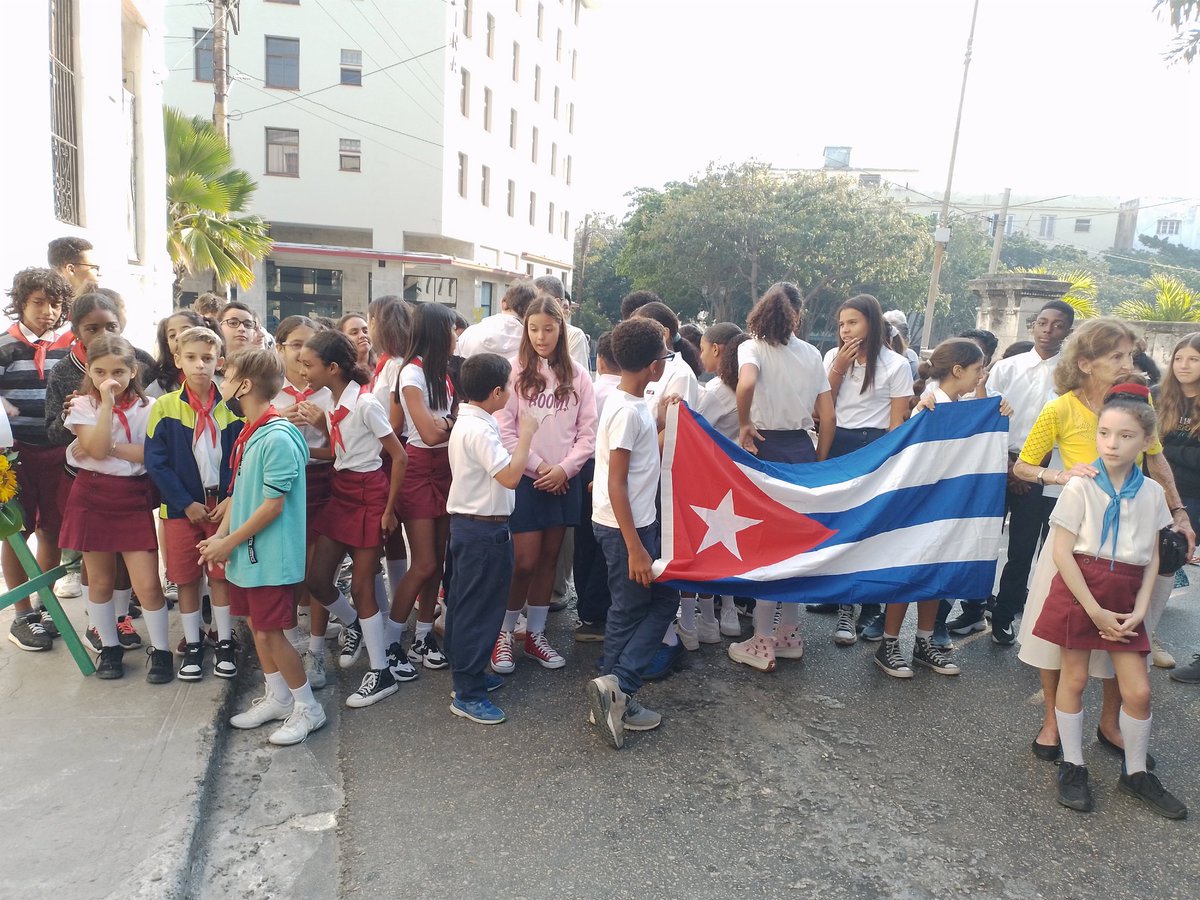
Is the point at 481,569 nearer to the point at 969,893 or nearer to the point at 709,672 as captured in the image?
the point at 709,672

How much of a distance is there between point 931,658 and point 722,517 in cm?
153

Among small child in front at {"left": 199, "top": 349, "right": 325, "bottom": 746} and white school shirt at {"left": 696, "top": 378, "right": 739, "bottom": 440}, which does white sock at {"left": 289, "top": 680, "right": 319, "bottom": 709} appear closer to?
small child in front at {"left": 199, "top": 349, "right": 325, "bottom": 746}

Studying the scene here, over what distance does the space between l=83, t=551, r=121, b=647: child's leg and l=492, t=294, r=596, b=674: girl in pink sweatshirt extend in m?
1.83

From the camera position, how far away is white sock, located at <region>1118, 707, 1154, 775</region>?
334 centimetres

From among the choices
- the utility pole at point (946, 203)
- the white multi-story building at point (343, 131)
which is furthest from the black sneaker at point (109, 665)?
the white multi-story building at point (343, 131)

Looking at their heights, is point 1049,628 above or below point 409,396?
below

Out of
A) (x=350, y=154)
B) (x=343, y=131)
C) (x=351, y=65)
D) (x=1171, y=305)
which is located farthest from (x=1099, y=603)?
(x=351, y=65)

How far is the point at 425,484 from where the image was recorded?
4301mm

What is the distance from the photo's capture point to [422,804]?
3.22 metres

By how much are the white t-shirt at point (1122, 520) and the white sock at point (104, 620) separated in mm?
4277

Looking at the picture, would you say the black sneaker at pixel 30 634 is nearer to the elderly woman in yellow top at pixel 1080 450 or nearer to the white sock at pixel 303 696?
the white sock at pixel 303 696

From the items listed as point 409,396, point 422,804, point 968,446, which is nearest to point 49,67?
point 409,396

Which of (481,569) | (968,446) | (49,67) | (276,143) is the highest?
(276,143)

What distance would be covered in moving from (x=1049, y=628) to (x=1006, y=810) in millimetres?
740
